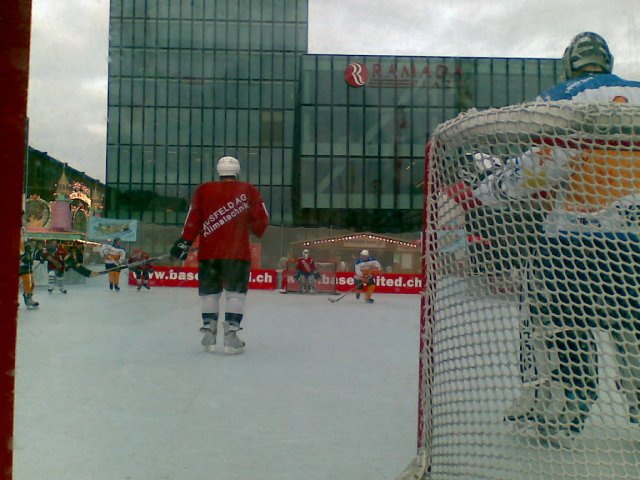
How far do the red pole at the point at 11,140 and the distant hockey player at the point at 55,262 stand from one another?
12534mm

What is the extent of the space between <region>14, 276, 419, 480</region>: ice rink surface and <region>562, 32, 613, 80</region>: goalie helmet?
1.58 meters

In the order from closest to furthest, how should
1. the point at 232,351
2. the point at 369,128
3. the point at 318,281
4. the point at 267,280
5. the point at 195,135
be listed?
the point at 232,351
the point at 318,281
the point at 267,280
the point at 369,128
the point at 195,135

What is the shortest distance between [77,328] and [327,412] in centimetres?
412

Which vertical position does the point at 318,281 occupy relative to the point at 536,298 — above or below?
below

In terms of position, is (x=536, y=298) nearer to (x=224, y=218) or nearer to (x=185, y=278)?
(x=224, y=218)

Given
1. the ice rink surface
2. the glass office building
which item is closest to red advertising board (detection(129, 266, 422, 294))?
the glass office building

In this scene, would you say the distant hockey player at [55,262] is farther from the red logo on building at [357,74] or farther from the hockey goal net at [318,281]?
the red logo on building at [357,74]

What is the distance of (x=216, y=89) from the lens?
33812mm

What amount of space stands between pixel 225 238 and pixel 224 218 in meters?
0.16

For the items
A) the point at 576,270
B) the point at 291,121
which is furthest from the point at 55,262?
the point at 291,121

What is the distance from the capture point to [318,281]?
1800 cm

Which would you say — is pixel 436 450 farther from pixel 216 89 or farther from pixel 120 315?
pixel 216 89

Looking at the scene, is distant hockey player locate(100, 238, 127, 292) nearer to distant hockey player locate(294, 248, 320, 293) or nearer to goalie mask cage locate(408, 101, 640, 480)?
distant hockey player locate(294, 248, 320, 293)

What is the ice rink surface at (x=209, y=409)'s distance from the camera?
196 centimetres
